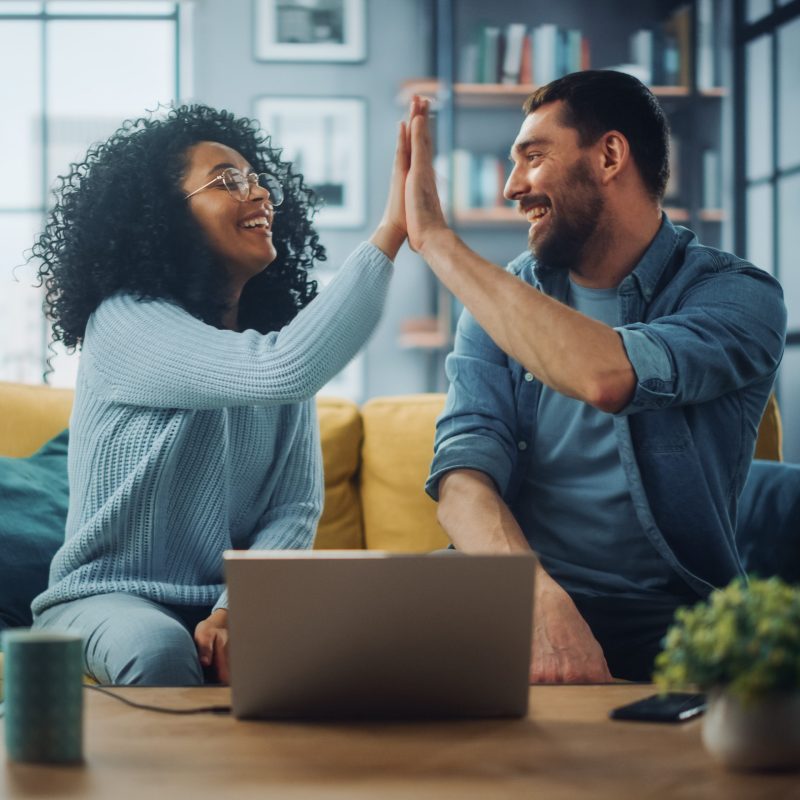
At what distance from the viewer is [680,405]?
1.68 metres

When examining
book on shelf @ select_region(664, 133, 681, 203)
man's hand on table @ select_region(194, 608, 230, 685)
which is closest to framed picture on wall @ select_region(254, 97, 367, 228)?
book on shelf @ select_region(664, 133, 681, 203)

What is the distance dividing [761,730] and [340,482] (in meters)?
1.55

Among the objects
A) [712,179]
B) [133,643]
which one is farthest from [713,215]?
[133,643]

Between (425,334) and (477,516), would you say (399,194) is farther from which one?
(425,334)

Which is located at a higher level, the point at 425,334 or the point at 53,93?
the point at 53,93

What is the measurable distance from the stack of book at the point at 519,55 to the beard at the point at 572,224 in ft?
10.4

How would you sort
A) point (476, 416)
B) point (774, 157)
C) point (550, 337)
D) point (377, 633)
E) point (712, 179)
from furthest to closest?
point (712, 179), point (774, 157), point (476, 416), point (550, 337), point (377, 633)

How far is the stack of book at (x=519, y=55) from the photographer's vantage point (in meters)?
4.89

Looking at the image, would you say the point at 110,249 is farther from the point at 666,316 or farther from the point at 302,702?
the point at 302,702

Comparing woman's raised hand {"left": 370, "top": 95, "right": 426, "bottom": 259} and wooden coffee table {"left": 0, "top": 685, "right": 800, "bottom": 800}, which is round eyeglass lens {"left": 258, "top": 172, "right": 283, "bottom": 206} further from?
wooden coffee table {"left": 0, "top": 685, "right": 800, "bottom": 800}

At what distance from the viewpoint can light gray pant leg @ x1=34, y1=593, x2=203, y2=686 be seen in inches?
57.5

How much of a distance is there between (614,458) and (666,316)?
0.23 metres

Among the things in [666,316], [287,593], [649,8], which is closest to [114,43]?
[649,8]

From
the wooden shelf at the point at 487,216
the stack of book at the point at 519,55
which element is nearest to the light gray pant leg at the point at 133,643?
the wooden shelf at the point at 487,216
